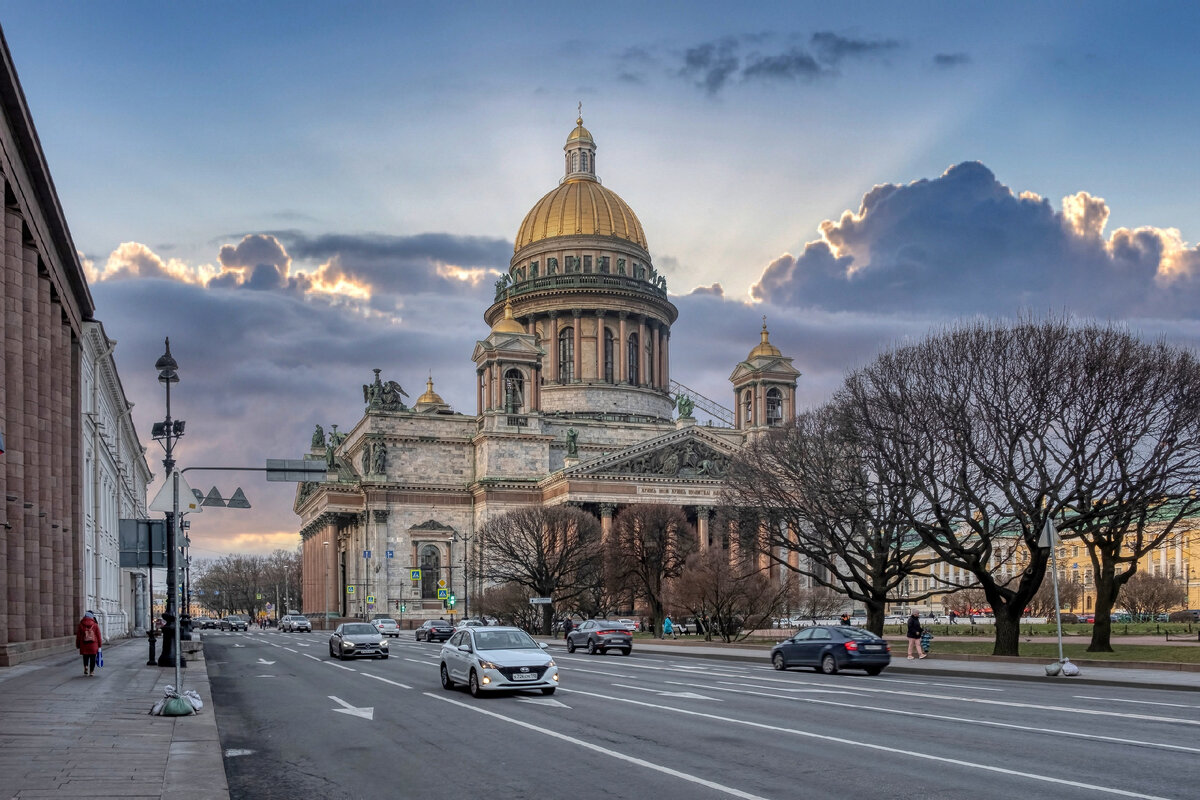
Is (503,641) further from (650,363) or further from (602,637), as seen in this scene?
(650,363)

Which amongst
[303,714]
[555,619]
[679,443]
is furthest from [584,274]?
[303,714]

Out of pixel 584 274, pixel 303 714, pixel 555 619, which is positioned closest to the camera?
pixel 303 714

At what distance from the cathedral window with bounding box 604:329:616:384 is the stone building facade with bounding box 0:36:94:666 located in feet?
240

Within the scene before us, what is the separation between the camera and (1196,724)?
17984mm

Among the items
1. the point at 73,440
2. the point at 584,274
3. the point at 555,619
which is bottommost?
the point at 555,619

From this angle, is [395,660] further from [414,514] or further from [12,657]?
[414,514]

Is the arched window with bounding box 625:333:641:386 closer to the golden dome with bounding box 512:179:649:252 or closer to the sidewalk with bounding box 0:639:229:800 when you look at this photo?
the golden dome with bounding box 512:179:649:252

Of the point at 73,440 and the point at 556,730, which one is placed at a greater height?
the point at 73,440

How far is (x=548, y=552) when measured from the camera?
252 ft

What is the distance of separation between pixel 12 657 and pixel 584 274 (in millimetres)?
87308

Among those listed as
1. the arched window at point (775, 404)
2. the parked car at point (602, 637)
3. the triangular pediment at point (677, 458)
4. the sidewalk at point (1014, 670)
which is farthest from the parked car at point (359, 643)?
the arched window at point (775, 404)

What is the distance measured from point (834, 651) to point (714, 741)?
59.7ft

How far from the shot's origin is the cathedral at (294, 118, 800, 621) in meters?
97.1

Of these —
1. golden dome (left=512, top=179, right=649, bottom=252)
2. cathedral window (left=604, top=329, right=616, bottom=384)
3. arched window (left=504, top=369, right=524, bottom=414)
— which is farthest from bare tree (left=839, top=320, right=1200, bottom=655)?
golden dome (left=512, top=179, right=649, bottom=252)
